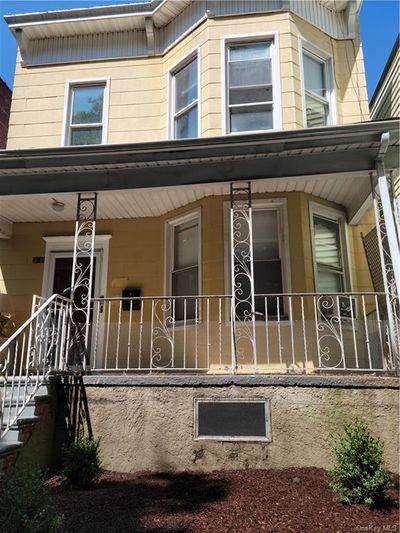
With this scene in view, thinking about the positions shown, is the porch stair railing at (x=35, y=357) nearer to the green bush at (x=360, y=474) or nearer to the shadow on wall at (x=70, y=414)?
the shadow on wall at (x=70, y=414)

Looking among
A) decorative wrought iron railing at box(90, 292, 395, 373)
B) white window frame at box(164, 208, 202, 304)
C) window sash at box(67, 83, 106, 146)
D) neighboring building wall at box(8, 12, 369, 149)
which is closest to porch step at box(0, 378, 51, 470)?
decorative wrought iron railing at box(90, 292, 395, 373)

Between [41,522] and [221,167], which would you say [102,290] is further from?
[41,522]

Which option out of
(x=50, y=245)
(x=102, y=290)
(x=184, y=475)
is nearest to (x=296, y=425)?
(x=184, y=475)

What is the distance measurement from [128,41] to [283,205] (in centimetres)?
482

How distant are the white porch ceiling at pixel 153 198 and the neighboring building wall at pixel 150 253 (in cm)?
13

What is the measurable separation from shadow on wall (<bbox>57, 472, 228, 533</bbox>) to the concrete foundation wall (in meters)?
0.23

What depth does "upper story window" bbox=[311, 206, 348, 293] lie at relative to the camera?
6.94 meters

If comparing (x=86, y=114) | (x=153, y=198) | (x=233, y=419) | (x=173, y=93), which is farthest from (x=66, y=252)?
(x=233, y=419)

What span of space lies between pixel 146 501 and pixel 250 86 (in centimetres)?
627

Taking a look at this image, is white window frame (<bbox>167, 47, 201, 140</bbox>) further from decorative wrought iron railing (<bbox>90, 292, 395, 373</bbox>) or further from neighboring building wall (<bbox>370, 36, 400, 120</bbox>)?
neighboring building wall (<bbox>370, 36, 400, 120</bbox>)

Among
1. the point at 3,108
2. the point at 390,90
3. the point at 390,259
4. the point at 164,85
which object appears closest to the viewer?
the point at 390,259

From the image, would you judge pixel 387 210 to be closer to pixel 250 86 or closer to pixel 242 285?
pixel 242 285

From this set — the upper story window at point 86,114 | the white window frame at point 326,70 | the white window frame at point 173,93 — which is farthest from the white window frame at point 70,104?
the white window frame at point 326,70

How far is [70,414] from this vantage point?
512cm
